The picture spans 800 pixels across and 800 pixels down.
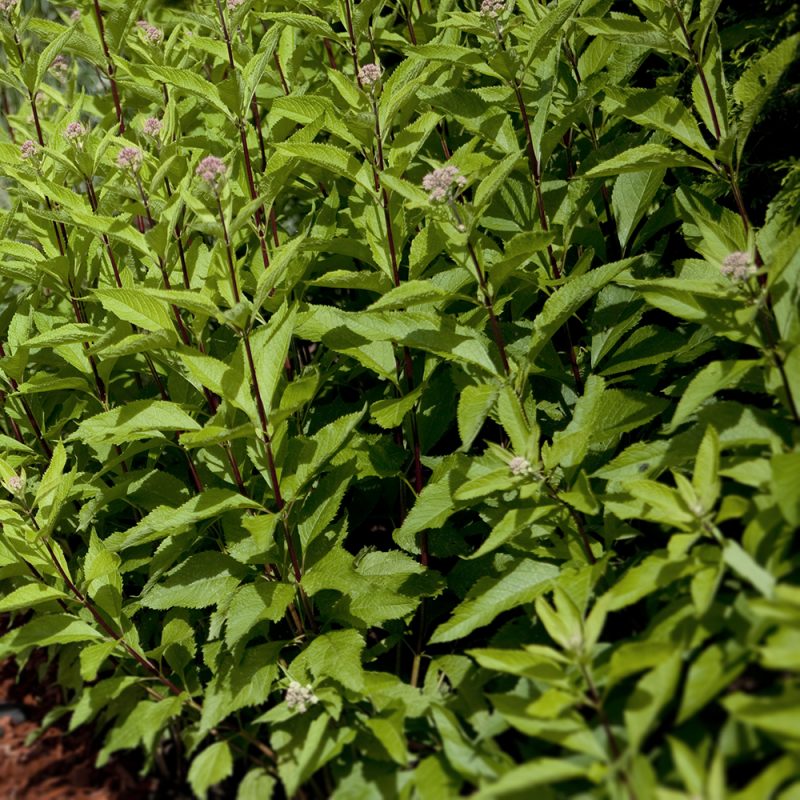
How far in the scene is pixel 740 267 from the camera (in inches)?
76.3

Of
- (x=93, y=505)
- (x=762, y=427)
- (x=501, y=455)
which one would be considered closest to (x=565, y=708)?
(x=501, y=455)

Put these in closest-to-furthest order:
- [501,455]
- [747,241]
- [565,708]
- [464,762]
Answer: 1. [565,708]
2. [464,762]
3. [501,455]
4. [747,241]

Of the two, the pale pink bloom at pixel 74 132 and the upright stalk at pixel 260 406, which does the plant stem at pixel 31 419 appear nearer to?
the pale pink bloom at pixel 74 132

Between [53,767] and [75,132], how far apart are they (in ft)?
6.61

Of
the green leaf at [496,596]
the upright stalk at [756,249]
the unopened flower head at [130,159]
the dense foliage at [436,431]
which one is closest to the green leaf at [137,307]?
the dense foliage at [436,431]

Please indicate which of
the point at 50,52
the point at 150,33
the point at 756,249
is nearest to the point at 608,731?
the point at 756,249

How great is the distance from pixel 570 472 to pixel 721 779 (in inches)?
34.9

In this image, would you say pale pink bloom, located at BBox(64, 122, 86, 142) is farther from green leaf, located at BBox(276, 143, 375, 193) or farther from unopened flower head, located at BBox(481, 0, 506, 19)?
unopened flower head, located at BBox(481, 0, 506, 19)

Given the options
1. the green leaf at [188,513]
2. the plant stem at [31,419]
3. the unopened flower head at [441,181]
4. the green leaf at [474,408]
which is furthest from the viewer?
the plant stem at [31,419]

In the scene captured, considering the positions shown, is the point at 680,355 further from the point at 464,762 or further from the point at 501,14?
the point at 464,762

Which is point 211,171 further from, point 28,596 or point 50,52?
point 28,596

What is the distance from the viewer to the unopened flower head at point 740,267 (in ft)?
6.37

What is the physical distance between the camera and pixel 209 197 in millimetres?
2174

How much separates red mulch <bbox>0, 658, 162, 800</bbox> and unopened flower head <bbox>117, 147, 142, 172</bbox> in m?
1.67
